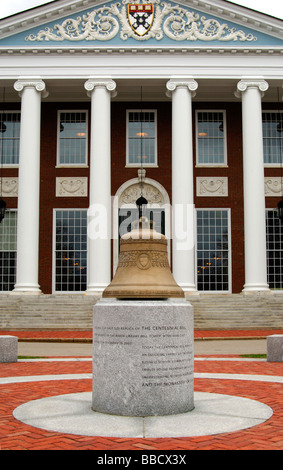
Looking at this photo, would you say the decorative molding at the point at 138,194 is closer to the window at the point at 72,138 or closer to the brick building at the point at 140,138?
the brick building at the point at 140,138

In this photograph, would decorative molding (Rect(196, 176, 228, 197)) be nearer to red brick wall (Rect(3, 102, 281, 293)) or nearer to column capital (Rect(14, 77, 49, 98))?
red brick wall (Rect(3, 102, 281, 293))

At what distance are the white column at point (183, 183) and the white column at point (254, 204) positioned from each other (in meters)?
2.69

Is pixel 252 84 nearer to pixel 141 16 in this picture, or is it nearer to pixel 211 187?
pixel 211 187

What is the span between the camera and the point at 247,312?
2448cm

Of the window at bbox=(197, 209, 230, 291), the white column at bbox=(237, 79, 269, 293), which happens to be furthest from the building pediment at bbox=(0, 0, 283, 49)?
the window at bbox=(197, 209, 230, 291)

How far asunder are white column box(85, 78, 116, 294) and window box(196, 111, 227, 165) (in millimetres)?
6407

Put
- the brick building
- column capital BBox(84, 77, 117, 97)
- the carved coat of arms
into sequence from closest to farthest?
the brick building → column capital BBox(84, 77, 117, 97) → the carved coat of arms

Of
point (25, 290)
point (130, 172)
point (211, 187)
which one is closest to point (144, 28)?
point (130, 172)

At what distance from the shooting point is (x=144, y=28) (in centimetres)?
2912

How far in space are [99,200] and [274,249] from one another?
34.3 ft

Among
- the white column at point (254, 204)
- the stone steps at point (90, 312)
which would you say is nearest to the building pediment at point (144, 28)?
the white column at point (254, 204)

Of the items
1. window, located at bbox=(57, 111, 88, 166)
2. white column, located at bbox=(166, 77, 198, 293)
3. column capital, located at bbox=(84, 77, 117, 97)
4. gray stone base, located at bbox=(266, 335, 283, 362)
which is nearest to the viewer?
gray stone base, located at bbox=(266, 335, 283, 362)

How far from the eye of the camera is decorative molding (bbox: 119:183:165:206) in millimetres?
32125

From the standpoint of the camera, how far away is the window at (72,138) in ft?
106
